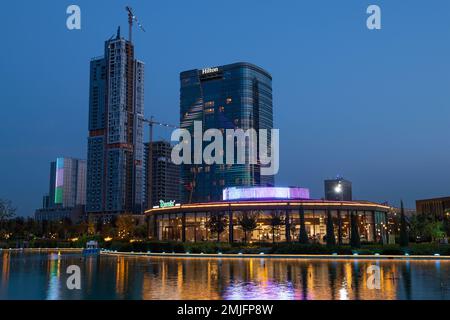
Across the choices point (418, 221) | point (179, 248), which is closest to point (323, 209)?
point (418, 221)

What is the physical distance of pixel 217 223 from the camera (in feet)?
329

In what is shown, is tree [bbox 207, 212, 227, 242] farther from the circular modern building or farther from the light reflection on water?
the light reflection on water

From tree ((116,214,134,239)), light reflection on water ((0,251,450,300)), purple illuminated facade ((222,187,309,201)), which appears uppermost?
purple illuminated facade ((222,187,309,201))

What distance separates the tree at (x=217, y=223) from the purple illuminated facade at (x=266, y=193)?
268 inches

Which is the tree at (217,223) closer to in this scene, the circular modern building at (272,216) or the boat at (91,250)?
the circular modern building at (272,216)

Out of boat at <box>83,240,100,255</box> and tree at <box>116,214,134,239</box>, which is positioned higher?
tree at <box>116,214,134,239</box>

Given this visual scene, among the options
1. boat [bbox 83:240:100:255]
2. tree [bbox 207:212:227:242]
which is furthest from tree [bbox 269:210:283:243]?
boat [bbox 83:240:100:255]

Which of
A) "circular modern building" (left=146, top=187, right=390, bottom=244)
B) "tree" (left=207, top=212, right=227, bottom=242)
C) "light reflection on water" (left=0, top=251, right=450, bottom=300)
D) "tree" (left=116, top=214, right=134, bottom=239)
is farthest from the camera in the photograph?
"tree" (left=116, top=214, right=134, bottom=239)

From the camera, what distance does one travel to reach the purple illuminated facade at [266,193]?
108 m

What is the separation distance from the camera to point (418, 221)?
11075 cm

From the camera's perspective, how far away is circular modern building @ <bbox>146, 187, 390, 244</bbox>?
10500cm

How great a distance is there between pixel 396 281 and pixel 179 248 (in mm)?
48635

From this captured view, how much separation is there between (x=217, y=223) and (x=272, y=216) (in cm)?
1284

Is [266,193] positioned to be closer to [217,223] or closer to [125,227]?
[217,223]
